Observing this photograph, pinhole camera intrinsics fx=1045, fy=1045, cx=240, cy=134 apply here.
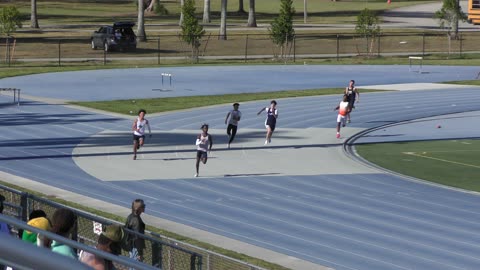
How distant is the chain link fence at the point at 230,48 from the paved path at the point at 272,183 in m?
23.6

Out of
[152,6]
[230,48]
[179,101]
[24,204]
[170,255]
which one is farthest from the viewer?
[152,6]

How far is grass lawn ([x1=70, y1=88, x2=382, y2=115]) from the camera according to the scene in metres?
46.3

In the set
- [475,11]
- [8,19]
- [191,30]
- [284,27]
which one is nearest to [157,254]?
[475,11]

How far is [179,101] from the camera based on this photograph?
4894cm

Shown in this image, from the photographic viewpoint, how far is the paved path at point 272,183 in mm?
21281

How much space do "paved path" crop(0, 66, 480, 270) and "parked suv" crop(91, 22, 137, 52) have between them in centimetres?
2850

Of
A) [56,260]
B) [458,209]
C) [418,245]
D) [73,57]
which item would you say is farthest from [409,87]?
[56,260]

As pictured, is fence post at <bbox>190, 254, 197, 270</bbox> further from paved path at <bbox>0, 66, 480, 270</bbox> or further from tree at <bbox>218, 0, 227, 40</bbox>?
tree at <bbox>218, 0, 227, 40</bbox>

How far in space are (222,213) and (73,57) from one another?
49907 millimetres

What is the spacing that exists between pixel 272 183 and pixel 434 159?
740cm

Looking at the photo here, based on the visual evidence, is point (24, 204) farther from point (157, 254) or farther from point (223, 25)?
point (223, 25)

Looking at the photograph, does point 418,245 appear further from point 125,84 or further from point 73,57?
point 73,57

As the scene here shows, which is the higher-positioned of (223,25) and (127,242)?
(223,25)

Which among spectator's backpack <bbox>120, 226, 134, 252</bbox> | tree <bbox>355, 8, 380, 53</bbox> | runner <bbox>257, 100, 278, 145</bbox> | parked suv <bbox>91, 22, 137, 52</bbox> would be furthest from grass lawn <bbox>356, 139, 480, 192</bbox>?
parked suv <bbox>91, 22, 137, 52</bbox>
